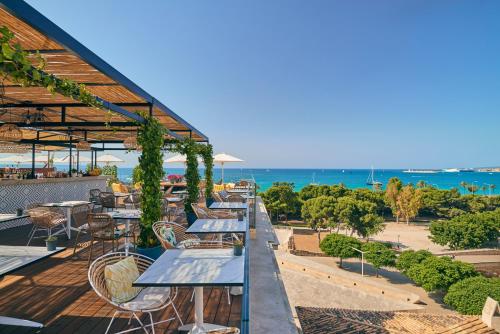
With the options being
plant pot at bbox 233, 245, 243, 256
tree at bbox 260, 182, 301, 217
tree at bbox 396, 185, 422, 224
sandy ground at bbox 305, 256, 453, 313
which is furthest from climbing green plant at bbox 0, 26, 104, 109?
tree at bbox 396, 185, 422, 224

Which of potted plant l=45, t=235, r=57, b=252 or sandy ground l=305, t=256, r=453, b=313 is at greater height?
potted plant l=45, t=235, r=57, b=252

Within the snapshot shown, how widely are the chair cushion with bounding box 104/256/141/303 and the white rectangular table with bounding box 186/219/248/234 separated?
1.61 meters

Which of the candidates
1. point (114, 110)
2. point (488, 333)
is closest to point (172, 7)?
point (114, 110)

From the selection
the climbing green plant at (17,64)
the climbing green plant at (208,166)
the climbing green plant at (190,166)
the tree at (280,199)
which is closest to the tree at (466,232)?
the tree at (280,199)

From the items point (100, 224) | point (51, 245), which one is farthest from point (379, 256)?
point (51, 245)

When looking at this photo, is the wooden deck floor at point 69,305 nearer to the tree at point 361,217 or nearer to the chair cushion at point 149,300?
the chair cushion at point 149,300

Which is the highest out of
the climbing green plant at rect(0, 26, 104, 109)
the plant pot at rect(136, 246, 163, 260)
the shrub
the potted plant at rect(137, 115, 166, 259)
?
the climbing green plant at rect(0, 26, 104, 109)

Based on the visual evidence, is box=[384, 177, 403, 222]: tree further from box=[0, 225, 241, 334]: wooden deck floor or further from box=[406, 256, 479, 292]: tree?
box=[0, 225, 241, 334]: wooden deck floor

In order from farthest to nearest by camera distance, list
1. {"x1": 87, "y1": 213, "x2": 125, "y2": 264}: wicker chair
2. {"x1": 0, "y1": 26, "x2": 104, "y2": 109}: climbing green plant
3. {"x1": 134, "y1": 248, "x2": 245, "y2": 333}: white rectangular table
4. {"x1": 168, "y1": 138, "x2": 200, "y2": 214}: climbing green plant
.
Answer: {"x1": 168, "y1": 138, "x2": 200, "y2": 214}: climbing green plant, {"x1": 87, "y1": 213, "x2": 125, "y2": 264}: wicker chair, {"x1": 134, "y1": 248, "x2": 245, "y2": 333}: white rectangular table, {"x1": 0, "y1": 26, "x2": 104, "y2": 109}: climbing green plant

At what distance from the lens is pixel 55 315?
3.24 m

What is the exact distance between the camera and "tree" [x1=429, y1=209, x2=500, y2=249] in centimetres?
2455

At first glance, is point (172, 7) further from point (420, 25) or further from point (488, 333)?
point (420, 25)

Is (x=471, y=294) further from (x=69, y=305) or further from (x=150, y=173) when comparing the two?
(x=69, y=305)

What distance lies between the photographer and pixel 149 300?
2.70 meters
